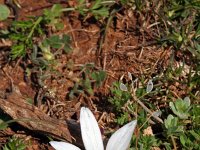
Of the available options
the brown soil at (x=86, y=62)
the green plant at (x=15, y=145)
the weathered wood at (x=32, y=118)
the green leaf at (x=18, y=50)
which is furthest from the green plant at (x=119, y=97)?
the green leaf at (x=18, y=50)

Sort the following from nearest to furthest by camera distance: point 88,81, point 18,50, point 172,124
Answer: point 172,124 → point 88,81 → point 18,50

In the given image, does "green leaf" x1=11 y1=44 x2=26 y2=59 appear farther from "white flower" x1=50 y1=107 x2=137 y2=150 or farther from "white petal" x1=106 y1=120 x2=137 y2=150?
"white petal" x1=106 y1=120 x2=137 y2=150

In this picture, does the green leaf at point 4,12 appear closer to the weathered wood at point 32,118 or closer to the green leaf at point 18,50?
the green leaf at point 18,50

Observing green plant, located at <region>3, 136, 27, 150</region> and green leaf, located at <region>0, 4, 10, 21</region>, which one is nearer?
green plant, located at <region>3, 136, 27, 150</region>

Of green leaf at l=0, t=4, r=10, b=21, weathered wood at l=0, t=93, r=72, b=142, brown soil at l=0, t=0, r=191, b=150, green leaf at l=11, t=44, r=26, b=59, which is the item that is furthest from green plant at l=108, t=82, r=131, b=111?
green leaf at l=0, t=4, r=10, b=21

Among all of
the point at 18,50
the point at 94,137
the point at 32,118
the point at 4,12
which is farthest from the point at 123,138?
the point at 4,12

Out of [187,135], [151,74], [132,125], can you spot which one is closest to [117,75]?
[151,74]

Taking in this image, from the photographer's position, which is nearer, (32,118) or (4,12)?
(32,118)

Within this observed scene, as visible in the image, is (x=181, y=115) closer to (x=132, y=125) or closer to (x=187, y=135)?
(x=187, y=135)

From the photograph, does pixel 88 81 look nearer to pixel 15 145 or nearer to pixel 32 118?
pixel 32 118
